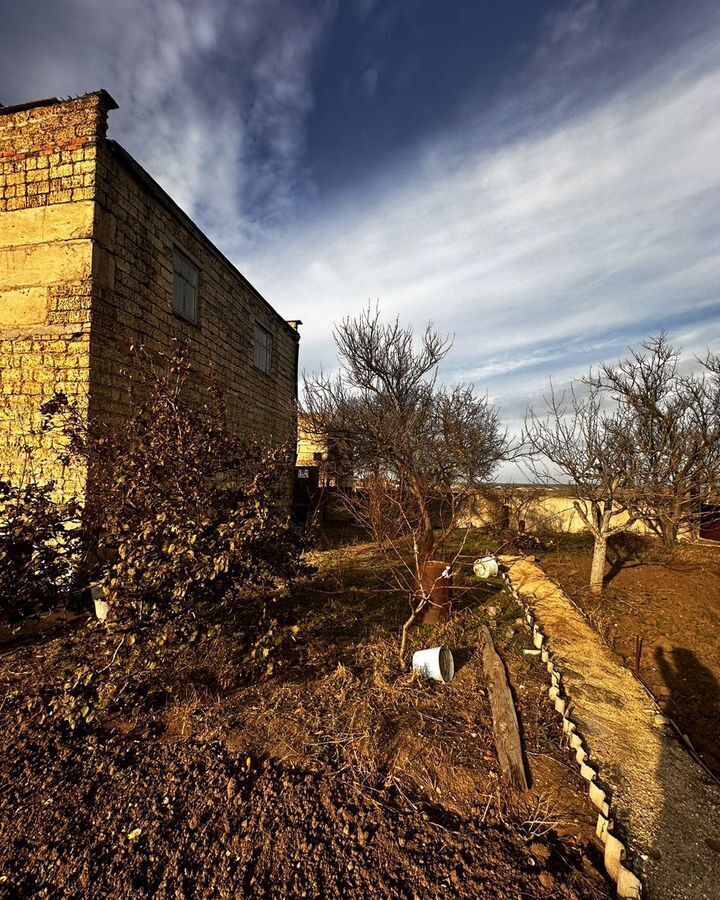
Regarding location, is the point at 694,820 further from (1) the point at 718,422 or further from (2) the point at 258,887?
(1) the point at 718,422

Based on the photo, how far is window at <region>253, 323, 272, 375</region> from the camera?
35.7 feet

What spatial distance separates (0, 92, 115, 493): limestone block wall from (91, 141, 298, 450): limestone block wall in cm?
20

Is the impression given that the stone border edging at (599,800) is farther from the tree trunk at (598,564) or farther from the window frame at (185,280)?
the window frame at (185,280)

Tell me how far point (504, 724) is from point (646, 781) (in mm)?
903

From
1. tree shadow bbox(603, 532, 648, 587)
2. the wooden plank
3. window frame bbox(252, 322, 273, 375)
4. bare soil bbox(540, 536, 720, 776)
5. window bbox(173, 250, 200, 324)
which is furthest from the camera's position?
window frame bbox(252, 322, 273, 375)

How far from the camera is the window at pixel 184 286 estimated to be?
733cm

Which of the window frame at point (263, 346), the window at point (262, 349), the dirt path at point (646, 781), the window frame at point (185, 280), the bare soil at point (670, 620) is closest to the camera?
the dirt path at point (646, 781)

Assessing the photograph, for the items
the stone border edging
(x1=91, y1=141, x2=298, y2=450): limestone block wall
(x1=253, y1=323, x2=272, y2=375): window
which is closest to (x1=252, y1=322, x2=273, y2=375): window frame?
(x1=253, y1=323, x2=272, y2=375): window

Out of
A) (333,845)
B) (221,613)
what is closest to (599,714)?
(333,845)

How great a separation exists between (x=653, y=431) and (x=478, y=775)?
7610 mm

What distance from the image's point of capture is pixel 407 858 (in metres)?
2.08

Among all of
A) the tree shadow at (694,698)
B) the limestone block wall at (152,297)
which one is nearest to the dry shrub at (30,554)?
the limestone block wall at (152,297)

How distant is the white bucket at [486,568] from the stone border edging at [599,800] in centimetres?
300

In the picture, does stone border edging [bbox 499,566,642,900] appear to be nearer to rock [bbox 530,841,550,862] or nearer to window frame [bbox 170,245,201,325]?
A: rock [bbox 530,841,550,862]
